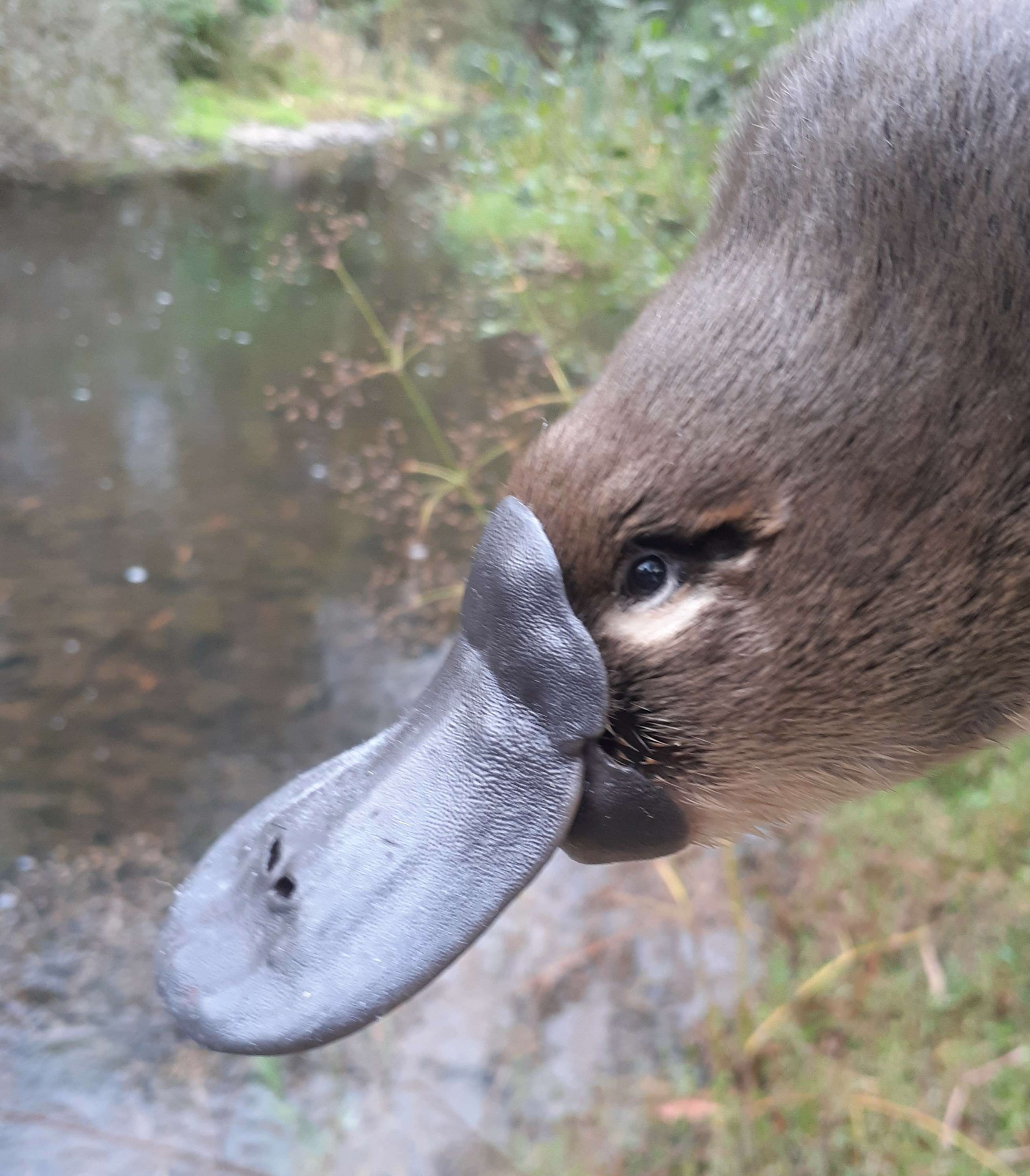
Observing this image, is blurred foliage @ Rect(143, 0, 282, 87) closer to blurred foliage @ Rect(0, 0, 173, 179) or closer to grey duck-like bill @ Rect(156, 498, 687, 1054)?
blurred foliage @ Rect(0, 0, 173, 179)

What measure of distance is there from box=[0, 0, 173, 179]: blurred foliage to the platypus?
1.51 meters

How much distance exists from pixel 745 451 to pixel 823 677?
0.12 m

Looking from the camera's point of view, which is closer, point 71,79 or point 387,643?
point 71,79

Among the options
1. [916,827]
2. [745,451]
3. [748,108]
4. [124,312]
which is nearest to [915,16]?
[748,108]

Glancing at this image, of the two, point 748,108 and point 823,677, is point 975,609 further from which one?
point 748,108

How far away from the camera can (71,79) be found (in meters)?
1.68

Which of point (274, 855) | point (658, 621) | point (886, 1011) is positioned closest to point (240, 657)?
point (886, 1011)

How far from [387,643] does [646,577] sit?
182 cm

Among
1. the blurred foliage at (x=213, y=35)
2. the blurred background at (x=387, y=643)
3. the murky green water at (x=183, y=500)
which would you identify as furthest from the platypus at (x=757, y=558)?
the blurred foliage at (x=213, y=35)

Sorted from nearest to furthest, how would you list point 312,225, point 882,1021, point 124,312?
point 882,1021 < point 312,225 < point 124,312

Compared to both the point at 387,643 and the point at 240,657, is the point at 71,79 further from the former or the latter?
the point at 387,643

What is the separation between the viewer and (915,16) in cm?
45

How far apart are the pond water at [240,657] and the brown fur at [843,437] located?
0.88 m

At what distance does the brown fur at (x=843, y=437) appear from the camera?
0.42 metres
